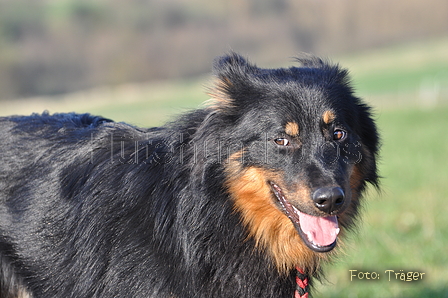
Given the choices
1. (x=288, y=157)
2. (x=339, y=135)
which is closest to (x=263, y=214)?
(x=288, y=157)

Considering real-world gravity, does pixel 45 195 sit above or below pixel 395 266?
above

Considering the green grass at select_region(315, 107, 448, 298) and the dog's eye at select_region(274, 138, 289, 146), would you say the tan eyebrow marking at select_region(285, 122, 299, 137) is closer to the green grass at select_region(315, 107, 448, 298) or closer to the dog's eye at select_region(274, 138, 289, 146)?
the dog's eye at select_region(274, 138, 289, 146)

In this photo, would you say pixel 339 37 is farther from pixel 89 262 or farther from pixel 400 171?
pixel 89 262

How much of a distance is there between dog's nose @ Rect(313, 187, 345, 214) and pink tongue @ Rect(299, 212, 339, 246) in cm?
21

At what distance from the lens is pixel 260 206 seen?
3.43 metres

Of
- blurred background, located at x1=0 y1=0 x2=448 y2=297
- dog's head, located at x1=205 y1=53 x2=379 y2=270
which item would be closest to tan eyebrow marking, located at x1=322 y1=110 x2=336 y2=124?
dog's head, located at x1=205 y1=53 x2=379 y2=270

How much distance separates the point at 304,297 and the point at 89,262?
5.25 ft

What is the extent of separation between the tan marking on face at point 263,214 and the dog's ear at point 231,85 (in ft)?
1.31

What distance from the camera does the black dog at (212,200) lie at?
339cm

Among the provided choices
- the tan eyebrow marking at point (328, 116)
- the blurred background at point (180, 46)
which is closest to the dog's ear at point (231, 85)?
the tan eyebrow marking at point (328, 116)

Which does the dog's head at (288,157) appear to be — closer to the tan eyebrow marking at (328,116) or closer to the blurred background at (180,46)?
the tan eyebrow marking at (328,116)

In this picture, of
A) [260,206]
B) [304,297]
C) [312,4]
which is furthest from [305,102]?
[312,4]

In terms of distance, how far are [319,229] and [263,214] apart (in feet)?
1.32

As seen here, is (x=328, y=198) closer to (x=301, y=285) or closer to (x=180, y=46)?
(x=301, y=285)
